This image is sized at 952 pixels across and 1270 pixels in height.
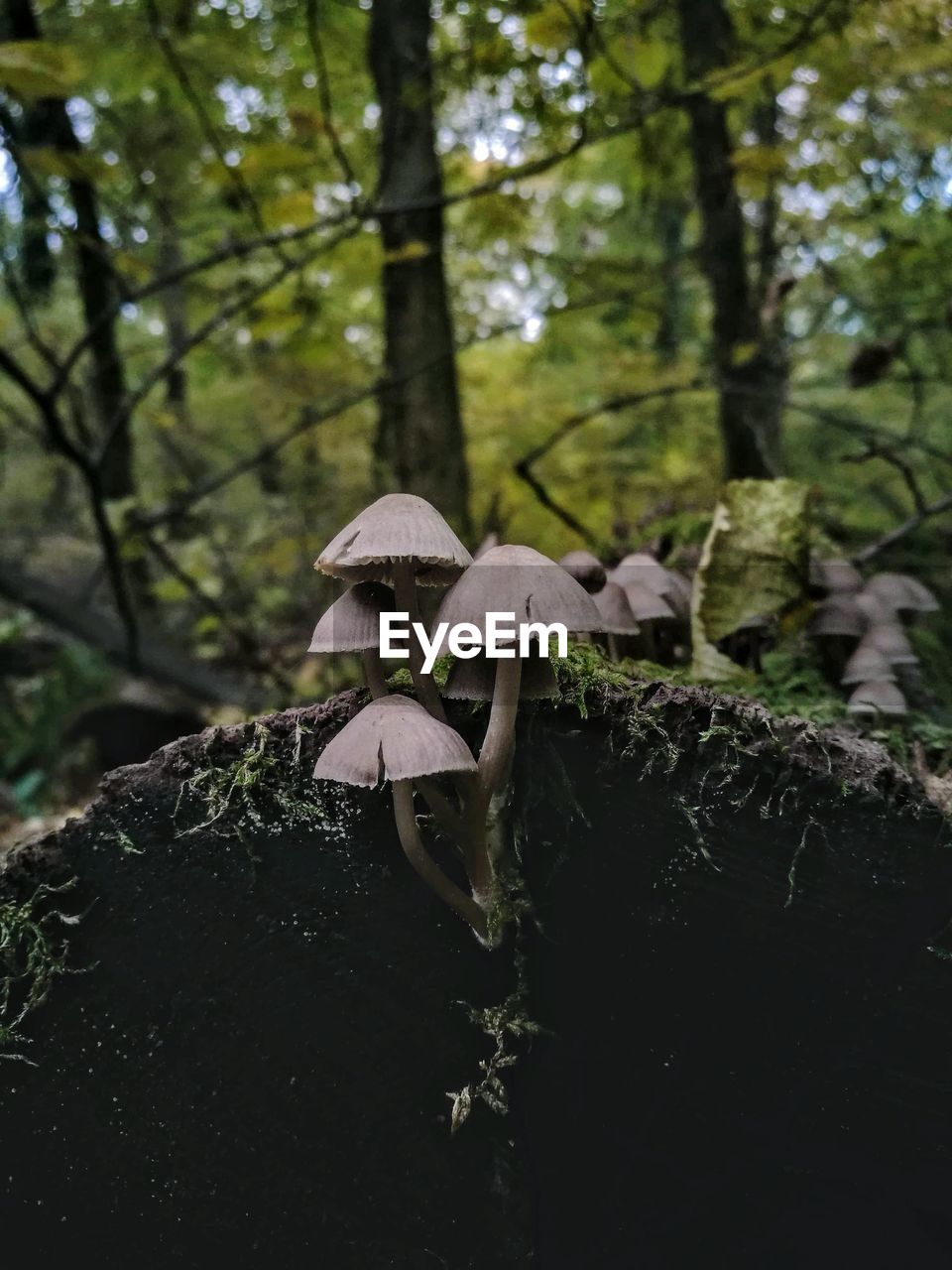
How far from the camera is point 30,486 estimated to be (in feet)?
32.3

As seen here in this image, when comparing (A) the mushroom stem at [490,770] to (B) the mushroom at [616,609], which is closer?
(A) the mushroom stem at [490,770]

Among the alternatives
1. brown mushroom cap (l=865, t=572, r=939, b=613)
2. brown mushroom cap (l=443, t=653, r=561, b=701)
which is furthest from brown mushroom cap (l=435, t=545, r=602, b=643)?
brown mushroom cap (l=865, t=572, r=939, b=613)

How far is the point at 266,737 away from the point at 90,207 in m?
4.95

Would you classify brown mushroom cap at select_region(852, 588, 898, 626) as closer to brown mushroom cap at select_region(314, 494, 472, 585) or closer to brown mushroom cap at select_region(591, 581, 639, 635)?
brown mushroom cap at select_region(591, 581, 639, 635)

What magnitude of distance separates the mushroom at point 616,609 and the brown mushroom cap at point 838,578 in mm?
847

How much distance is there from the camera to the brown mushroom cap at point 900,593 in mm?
2451

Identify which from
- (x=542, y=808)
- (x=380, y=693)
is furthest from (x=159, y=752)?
(x=542, y=808)

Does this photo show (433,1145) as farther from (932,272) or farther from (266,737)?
(932,272)

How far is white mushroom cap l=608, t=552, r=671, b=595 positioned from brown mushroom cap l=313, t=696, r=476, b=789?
88 cm

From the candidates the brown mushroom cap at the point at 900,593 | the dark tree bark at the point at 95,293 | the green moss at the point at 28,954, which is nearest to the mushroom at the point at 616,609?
the brown mushroom cap at the point at 900,593

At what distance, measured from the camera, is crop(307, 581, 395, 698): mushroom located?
4.44 feet

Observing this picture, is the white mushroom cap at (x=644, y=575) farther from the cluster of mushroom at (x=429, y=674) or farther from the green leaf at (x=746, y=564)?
the cluster of mushroom at (x=429, y=674)

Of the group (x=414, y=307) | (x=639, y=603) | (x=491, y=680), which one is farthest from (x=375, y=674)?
(x=414, y=307)

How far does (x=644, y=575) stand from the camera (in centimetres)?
207
